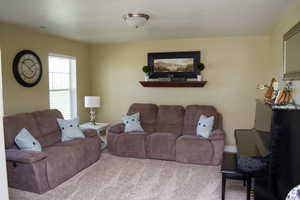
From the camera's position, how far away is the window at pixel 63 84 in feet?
16.0

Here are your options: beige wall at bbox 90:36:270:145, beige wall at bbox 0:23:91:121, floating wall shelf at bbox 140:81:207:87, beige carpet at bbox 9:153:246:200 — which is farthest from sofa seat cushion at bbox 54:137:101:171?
floating wall shelf at bbox 140:81:207:87

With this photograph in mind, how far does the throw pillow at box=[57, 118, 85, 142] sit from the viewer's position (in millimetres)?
4160

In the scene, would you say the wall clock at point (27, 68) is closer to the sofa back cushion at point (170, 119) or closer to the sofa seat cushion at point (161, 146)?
the sofa seat cushion at point (161, 146)

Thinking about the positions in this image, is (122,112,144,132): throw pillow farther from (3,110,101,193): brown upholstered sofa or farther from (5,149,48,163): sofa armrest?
(5,149,48,163): sofa armrest

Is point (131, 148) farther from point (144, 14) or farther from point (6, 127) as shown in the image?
point (144, 14)

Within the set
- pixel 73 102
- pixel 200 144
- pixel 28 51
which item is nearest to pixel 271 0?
pixel 200 144

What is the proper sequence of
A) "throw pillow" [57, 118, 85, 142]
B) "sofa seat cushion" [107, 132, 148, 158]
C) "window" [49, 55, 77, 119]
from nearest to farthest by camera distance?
"throw pillow" [57, 118, 85, 142]
"sofa seat cushion" [107, 132, 148, 158]
"window" [49, 55, 77, 119]

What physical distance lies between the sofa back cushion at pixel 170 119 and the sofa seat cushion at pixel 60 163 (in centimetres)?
192

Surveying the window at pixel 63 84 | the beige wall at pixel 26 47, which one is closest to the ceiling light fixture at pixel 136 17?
the beige wall at pixel 26 47

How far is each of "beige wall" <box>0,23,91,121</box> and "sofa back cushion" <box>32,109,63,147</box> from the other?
301 millimetres

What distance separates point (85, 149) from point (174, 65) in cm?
259

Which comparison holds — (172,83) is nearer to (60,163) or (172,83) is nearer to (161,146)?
(161,146)

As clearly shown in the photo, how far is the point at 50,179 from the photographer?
3252 millimetres

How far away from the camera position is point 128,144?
182 inches
